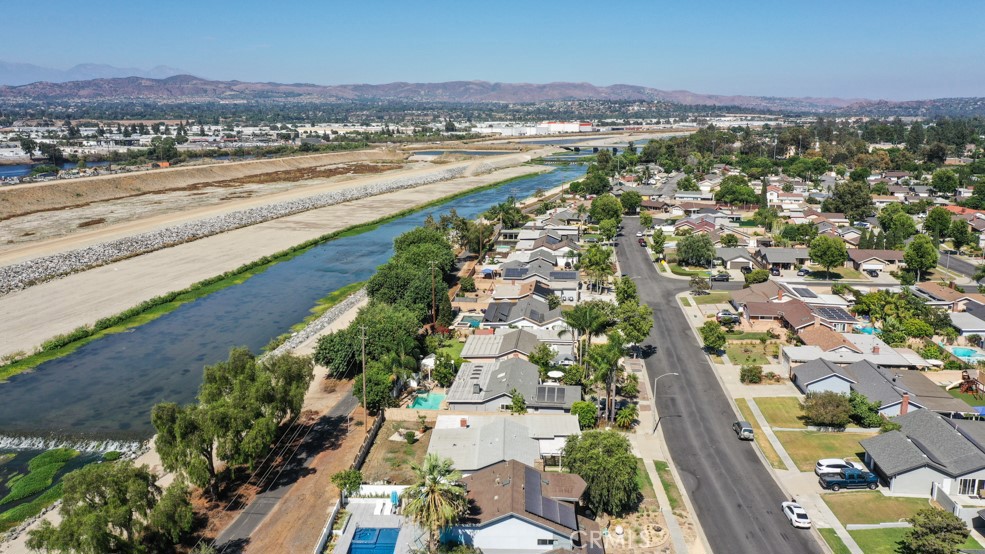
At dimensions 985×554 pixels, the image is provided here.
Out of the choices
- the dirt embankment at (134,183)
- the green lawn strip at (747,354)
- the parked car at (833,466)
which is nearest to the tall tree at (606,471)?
the parked car at (833,466)

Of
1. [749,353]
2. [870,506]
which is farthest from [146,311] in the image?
[870,506]

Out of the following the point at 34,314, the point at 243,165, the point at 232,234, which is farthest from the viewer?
the point at 243,165

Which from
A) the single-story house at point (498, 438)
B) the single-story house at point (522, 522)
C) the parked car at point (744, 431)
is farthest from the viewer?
the parked car at point (744, 431)

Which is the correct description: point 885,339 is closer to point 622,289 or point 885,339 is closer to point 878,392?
point 878,392

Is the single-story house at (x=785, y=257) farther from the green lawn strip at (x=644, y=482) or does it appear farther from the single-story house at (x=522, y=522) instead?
the single-story house at (x=522, y=522)

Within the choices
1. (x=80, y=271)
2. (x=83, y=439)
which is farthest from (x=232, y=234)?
(x=83, y=439)

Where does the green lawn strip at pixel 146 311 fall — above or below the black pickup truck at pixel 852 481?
below

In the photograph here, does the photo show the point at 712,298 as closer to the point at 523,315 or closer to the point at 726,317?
the point at 726,317
